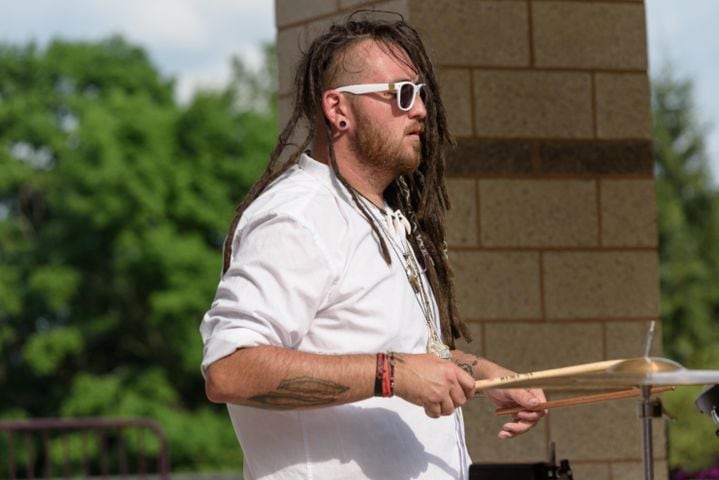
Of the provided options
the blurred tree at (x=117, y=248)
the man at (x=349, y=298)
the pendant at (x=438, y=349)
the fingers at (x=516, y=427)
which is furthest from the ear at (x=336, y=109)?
the blurred tree at (x=117, y=248)

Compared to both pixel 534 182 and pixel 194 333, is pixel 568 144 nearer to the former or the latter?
pixel 534 182

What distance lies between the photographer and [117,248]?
3597 centimetres

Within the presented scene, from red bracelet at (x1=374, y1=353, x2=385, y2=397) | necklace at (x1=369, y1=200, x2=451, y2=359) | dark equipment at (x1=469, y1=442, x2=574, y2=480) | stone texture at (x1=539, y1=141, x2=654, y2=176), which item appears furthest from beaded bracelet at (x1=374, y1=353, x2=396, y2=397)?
stone texture at (x1=539, y1=141, x2=654, y2=176)

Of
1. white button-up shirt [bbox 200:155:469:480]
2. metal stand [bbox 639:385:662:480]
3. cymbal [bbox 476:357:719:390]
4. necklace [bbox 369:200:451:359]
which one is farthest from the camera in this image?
necklace [bbox 369:200:451:359]

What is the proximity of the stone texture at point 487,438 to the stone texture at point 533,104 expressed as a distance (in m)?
1.02

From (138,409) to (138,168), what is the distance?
5.95 metres

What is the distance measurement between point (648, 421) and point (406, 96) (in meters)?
0.82

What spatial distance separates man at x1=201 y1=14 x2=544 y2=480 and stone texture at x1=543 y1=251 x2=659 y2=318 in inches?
92.2

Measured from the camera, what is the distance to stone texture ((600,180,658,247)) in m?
5.84

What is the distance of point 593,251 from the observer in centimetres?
581

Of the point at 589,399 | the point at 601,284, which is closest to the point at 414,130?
the point at 589,399

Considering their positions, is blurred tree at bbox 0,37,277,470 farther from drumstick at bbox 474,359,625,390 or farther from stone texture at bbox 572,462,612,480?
drumstick at bbox 474,359,625,390

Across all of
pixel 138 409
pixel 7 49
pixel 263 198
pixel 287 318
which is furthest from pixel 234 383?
pixel 7 49

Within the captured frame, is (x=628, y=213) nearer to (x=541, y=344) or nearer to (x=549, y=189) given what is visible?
(x=549, y=189)
